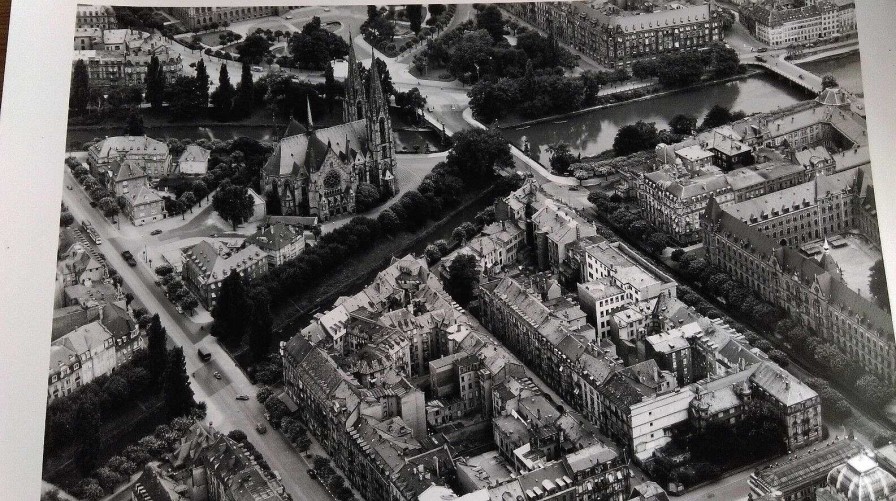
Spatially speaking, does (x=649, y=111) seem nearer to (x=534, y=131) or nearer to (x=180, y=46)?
(x=534, y=131)

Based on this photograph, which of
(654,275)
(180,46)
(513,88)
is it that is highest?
(180,46)

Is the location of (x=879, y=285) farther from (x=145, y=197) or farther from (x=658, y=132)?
(x=145, y=197)

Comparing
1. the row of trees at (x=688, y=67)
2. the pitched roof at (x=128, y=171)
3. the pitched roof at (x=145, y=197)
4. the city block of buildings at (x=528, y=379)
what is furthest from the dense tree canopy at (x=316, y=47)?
the row of trees at (x=688, y=67)

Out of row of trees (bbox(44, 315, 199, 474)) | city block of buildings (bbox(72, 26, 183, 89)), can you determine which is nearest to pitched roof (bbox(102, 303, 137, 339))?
row of trees (bbox(44, 315, 199, 474))

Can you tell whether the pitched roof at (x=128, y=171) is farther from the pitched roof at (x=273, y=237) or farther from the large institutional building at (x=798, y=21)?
the large institutional building at (x=798, y=21)

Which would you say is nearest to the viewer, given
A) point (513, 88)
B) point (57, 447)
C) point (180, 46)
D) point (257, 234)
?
point (57, 447)

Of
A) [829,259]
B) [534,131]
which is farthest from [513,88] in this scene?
[829,259]

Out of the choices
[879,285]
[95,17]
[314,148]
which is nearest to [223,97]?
[314,148]
